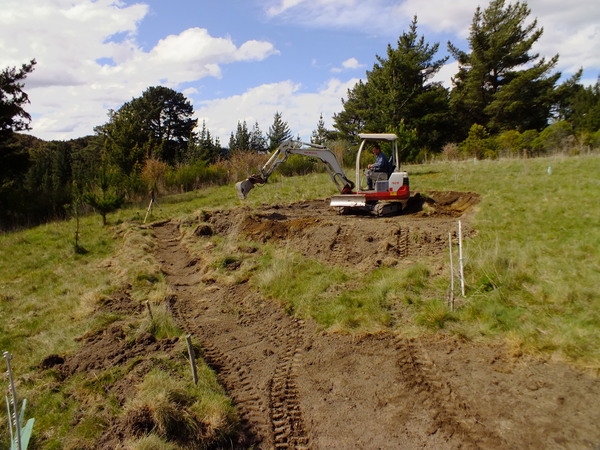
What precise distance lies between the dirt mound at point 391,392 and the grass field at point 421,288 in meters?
0.34

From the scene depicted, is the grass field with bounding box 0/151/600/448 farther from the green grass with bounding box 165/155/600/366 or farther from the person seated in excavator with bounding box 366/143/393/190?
the person seated in excavator with bounding box 366/143/393/190

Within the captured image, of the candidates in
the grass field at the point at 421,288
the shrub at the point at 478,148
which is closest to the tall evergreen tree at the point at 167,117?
the shrub at the point at 478,148

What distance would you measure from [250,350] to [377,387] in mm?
1879

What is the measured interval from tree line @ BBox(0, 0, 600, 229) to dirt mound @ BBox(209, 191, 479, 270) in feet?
22.8

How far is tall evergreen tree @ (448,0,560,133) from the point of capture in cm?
3631

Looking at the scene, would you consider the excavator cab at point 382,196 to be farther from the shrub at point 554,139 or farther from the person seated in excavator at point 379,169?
the shrub at point 554,139

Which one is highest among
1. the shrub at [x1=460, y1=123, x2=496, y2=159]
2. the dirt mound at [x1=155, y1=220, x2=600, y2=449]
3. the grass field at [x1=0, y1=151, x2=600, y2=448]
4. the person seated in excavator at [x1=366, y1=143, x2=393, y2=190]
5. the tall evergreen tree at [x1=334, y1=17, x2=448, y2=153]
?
the tall evergreen tree at [x1=334, y1=17, x2=448, y2=153]

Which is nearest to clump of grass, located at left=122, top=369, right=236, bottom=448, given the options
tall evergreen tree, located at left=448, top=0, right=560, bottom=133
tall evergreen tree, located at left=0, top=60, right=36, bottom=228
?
tall evergreen tree, located at left=0, top=60, right=36, bottom=228

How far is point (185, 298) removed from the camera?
25.7 feet

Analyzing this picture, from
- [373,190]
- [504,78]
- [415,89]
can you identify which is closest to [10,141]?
[373,190]

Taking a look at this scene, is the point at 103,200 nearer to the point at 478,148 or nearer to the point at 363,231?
the point at 363,231

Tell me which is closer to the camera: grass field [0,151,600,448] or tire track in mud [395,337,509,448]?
tire track in mud [395,337,509,448]

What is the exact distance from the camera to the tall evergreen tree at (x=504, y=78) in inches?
1430

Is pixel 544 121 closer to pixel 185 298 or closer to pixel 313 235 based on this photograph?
pixel 313 235
